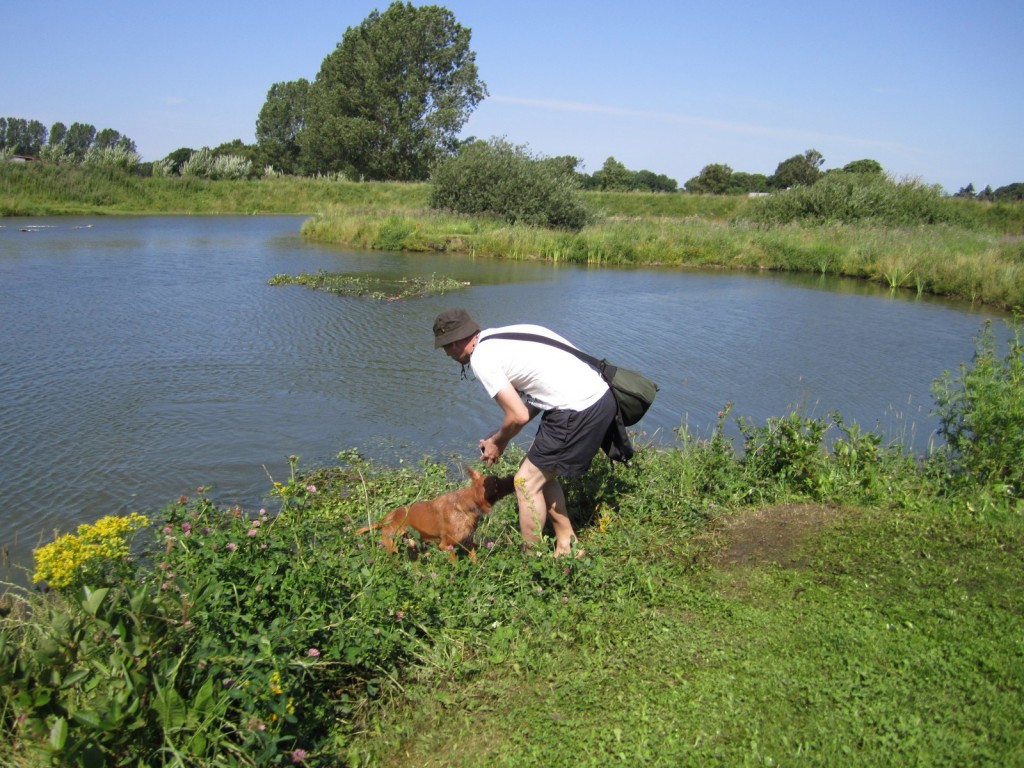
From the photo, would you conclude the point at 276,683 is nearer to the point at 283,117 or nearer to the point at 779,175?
the point at 779,175

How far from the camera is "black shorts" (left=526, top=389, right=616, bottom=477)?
4.97 m

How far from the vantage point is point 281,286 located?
1953 cm

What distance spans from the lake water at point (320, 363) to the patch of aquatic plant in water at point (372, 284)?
56 centimetres

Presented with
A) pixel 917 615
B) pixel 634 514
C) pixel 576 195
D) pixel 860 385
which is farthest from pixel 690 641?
pixel 576 195

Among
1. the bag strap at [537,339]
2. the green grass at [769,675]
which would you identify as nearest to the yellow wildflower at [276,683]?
the green grass at [769,675]

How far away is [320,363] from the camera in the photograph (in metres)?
11.9

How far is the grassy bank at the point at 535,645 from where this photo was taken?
9.86 ft

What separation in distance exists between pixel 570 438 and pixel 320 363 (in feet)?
25.3

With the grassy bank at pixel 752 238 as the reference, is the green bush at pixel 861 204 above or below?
above

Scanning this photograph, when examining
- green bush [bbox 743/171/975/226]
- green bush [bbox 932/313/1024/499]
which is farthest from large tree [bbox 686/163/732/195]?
green bush [bbox 932/313/1024/499]

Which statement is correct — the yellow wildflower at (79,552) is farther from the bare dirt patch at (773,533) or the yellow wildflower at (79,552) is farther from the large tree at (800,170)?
the large tree at (800,170)

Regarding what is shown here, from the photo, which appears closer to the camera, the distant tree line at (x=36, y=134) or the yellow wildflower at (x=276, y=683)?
the yellow wildflower at (x=276, y=683)

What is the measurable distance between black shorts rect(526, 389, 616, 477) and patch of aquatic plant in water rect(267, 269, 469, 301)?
1333cm

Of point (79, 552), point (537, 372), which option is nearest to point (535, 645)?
point (537, 372)
